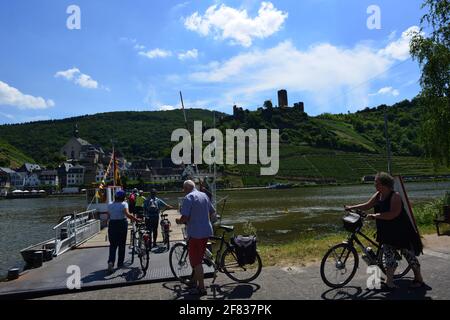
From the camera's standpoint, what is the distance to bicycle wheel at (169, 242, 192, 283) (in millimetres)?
9031

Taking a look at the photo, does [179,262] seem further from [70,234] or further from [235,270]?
[70,234]

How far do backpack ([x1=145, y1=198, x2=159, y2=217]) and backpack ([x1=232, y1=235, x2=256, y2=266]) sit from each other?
639 cm

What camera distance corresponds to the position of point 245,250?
8430mm

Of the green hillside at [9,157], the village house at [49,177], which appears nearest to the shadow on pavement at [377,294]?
the village house at [49,177]

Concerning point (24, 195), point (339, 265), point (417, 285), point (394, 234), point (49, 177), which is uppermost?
point (394, 234)

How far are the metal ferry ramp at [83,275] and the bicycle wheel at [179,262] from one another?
228 mm

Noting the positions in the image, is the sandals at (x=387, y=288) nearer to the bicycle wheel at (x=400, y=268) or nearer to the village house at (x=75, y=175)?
the bicycle wheel at (x=400, y=268)

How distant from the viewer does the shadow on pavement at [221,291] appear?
296 inches

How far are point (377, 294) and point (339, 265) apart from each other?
859 millimetres

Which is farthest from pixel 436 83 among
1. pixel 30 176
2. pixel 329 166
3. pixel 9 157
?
pixel 9 157

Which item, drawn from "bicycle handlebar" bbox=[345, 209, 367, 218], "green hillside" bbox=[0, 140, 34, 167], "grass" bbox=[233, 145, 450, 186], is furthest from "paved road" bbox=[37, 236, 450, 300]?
"green hillside" bbox=[0, 140, 34, 167]

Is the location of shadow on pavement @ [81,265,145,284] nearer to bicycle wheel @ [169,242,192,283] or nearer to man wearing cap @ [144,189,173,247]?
bicycle wheel @ [169,242,192,283]
